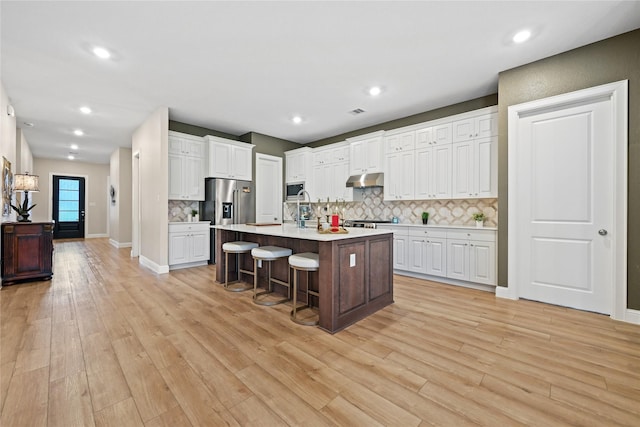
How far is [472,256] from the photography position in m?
3.89

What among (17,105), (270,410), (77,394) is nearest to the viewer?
(270,410)

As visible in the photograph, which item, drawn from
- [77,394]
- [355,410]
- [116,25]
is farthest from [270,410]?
[116,25]

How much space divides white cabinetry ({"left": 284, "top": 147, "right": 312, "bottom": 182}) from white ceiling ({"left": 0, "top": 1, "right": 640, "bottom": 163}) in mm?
1678

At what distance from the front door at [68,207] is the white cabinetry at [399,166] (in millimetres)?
11000

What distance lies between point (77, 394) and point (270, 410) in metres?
1.19

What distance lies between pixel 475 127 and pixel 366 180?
200 centimetres

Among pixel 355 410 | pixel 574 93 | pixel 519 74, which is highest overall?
pixel 519 74

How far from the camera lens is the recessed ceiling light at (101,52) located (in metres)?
2.95

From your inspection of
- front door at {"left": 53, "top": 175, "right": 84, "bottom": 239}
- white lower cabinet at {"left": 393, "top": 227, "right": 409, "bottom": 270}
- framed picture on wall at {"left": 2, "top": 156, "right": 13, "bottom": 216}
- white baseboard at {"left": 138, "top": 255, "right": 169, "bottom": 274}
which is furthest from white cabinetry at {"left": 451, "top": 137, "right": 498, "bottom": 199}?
front door at {"left": 53, "top": 175, "right": 84, "bottom": 239}

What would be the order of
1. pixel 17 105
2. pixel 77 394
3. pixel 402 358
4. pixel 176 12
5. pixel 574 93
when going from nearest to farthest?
pixel 77 394
pixel 402 358
pixel 176 12
pixel 574 93
pixel 17 105

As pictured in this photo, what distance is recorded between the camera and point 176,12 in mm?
2432

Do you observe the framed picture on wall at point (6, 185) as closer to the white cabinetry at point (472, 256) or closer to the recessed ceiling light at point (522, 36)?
the white cabinetry at point (472, 256)

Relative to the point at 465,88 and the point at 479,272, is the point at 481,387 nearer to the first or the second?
the point at 479,272

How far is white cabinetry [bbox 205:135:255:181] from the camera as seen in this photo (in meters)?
5.55
